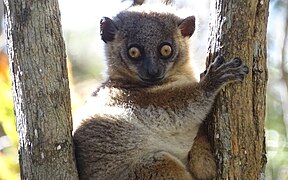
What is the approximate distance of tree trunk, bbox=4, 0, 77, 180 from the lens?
5.10 m

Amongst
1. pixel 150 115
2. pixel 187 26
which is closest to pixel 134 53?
pixel 187 26

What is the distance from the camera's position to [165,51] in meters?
6.38

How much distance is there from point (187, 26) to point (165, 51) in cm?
44

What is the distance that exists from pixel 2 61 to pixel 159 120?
10.9 feet

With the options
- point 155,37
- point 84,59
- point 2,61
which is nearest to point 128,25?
point 155,37

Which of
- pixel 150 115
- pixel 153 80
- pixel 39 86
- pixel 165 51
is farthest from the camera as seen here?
pixel 165 51

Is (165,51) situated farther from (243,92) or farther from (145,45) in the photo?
(243,92)

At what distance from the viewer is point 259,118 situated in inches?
210

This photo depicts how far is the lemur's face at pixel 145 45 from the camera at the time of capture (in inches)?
247

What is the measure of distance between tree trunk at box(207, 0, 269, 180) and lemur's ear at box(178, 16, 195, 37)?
1.20m

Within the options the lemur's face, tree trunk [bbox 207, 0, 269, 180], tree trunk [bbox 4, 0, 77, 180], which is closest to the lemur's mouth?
the lemur's face

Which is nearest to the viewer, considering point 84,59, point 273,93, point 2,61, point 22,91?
point 22,91

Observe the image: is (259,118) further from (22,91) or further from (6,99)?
(6,99)

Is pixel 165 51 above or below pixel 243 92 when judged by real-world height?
above
